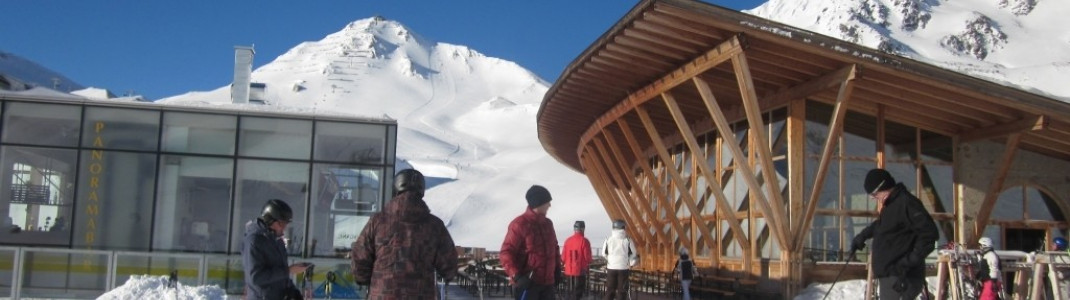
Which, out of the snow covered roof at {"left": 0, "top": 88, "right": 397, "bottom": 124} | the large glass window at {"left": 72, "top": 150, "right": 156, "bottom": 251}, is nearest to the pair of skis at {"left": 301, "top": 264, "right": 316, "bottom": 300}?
the snow covered roof at {"left": 0, "top": 88, "right": 397, "bottom": 124}

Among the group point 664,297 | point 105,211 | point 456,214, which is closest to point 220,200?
point 105,211

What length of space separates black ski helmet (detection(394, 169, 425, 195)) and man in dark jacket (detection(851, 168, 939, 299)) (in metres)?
3.14

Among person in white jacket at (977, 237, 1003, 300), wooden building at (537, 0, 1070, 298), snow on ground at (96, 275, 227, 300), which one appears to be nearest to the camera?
person in white jacket at (977, 237, 1003, 300)

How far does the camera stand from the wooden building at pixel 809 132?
16047 millimetres

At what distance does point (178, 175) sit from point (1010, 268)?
38.0 feet

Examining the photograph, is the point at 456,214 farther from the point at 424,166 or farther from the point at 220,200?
the point at 220,200

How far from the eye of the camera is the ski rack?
8.44 meters

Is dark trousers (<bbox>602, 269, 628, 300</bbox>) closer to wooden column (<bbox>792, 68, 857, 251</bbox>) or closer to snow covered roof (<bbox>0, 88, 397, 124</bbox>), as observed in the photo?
snow covered roof (<bbox>0, 88, 397, 124</bbox>)

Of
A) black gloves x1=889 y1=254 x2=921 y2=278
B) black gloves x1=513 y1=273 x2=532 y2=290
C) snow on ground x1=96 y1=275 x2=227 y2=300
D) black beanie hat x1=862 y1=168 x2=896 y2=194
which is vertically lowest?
snow on ground x1=96 y1=275 x2=227 y2=300

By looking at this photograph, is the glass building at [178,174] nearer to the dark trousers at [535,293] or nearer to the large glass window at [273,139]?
the large glass window at [273,139]

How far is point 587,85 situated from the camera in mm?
21328

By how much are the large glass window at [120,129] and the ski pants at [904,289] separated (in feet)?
39.4

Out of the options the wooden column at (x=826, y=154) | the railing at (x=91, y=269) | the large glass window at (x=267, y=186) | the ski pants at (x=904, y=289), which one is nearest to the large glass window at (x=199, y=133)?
the large glass window at (x=267, y=186)

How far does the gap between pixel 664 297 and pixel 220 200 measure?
928 cm
